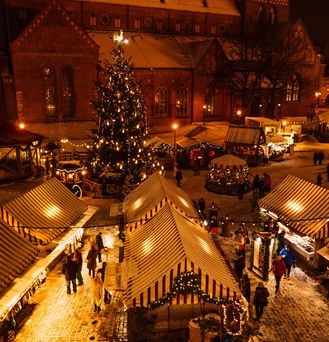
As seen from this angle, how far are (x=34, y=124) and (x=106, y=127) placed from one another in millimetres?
12472

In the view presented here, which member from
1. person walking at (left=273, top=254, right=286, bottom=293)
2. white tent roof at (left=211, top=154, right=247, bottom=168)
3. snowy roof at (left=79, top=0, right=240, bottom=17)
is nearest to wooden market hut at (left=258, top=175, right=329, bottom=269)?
person walking at (left=273, top=254, right=286, bottom=293)

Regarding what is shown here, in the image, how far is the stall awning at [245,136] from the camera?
31.2 m

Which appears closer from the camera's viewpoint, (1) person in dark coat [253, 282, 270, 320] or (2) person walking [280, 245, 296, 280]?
(1) person in dark coat [253, 282, 270, 320]

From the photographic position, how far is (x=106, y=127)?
80.9 feet

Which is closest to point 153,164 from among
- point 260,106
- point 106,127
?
point 106,127

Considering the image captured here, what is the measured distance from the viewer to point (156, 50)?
138 ft

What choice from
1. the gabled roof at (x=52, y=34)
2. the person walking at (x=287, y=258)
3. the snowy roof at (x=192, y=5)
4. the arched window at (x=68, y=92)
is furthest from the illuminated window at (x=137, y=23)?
the person walking at (x=287, y=258)

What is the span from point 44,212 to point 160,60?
29.1 m

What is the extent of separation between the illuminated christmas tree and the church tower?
30.3 meters

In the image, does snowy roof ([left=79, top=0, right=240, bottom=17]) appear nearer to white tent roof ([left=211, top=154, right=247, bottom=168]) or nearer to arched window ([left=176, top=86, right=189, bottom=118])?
arched window ([left=176, top=86, right=189, bottom=118])

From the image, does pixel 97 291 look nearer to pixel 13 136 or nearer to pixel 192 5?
pixel 13 136

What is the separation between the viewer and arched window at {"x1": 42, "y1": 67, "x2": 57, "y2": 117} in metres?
34.7

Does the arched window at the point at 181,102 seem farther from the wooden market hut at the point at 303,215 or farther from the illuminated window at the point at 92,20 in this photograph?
the wooden market hut at the point at 303,215

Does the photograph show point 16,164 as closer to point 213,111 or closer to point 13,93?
point 13,93
